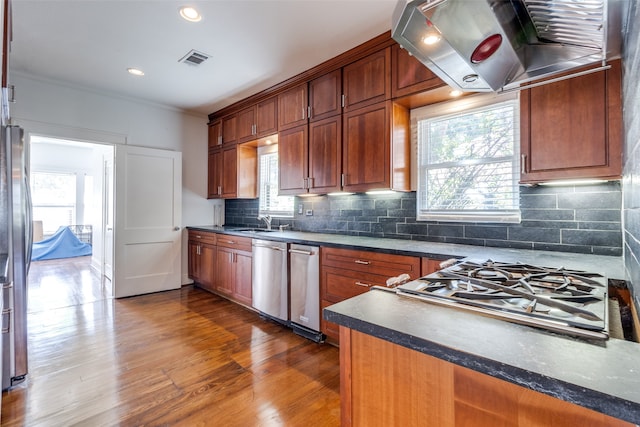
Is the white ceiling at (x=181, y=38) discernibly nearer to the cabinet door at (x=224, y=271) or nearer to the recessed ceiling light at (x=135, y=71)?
the recessed ceiling light at (x=135, y=71)

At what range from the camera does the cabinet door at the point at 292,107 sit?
3266 millimetres

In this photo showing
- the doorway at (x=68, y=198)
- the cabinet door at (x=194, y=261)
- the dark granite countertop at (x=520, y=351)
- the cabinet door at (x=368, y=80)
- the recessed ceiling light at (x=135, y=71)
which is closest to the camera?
the dark granite countertop at (x=520, y=351)

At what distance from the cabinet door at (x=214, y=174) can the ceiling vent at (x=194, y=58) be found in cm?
167

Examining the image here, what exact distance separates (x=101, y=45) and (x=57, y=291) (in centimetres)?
348

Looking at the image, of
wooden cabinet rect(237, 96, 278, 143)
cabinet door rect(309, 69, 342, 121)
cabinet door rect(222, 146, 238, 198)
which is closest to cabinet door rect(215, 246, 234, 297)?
cabinet door rect(222, 146, 238, 198)

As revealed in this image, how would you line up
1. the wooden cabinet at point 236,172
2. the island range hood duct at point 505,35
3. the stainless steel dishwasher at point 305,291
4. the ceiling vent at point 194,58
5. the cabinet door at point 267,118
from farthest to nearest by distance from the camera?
the wooden cabinet at point 236,172 → the cabinet door at point 267,118 → the ceiling vent at point 194,58 → the stainless steel dishwasher at point 305,291 → the island range hood duct at point 505,35

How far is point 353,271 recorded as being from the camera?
2.39 m

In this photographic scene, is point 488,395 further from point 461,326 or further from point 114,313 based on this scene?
point 114,313

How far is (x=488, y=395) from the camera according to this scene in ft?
2.04

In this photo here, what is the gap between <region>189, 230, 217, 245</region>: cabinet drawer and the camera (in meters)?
4.05

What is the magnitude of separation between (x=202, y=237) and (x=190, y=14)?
2815 millimetres

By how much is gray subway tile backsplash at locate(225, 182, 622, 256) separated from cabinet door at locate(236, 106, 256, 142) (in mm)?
1484

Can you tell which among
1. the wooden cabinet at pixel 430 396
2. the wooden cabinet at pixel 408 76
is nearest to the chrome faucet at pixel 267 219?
the wooden cabinet at pixel 408 76

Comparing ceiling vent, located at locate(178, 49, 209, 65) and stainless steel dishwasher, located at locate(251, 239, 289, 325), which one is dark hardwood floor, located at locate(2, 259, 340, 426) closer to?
stainless steel dishwasher, located at locate(251, 239, 289, 325)
